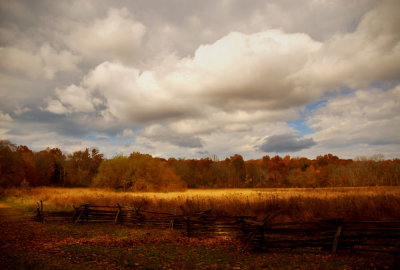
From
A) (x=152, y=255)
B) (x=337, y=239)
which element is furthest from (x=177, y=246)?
(x=337, y=239)

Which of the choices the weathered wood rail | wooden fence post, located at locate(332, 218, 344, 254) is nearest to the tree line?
the weathered wood rail

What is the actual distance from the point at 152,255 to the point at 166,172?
38.7m

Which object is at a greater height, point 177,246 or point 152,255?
point 152,255

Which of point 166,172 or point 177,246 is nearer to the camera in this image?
point 177,246

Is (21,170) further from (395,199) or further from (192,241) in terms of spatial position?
(395,199)

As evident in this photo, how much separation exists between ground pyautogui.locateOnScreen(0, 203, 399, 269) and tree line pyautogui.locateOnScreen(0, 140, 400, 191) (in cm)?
3050

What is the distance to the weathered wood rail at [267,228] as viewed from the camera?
9.24 m

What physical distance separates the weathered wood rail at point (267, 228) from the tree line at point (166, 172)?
24973mm

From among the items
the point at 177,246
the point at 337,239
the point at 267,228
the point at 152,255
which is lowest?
the point at 177,246

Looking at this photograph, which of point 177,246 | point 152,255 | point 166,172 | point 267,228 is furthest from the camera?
point 166,172

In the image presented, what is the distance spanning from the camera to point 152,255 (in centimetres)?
923

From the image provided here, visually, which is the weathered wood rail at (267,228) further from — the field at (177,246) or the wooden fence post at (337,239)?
the field at (177,246)

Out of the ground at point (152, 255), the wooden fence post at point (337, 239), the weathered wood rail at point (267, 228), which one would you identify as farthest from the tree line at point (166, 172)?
the wooden fence post at point (337, 239)

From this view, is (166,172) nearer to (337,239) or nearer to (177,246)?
(177,246)
